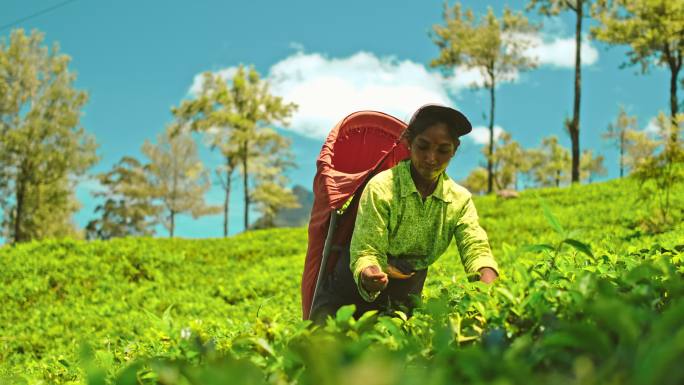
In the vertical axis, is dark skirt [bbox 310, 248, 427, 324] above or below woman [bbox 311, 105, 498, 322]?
below

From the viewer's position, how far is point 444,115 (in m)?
2.99

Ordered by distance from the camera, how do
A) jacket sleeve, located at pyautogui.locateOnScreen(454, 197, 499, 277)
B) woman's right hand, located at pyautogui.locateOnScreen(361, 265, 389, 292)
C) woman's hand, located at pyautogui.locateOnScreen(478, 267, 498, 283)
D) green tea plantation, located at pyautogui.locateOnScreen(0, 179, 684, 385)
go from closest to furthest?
green tea plantation, located at pyautogui.locateOnScreen(0, 179, 684, 385) < woman's right hand, located at pyautogui.locateOnScreen(361, 265, 389, 292) < woman's hand, located at pyautogui.locateOnScreen(478, 267, 498, 283) < jacket sleeve, located at pyautogui.locateOnScreen(454, 197, 499, 277)

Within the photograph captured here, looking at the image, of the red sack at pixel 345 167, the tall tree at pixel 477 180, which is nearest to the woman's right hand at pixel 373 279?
the red sack at pixel 345 167

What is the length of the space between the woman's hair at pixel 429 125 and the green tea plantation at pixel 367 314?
711mm

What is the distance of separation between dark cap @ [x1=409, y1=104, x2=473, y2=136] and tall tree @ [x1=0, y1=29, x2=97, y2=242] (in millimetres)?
26874

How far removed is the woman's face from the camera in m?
2.96

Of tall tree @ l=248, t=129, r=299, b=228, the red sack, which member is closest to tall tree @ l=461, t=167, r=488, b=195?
tall tree @ l=248, t=129, r=299, b=228

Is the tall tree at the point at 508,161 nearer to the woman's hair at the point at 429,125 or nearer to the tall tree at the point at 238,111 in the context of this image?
the tall tree at the point at 238,111

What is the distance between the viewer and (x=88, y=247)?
42.8 feet

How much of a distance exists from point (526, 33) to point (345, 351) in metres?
33.3

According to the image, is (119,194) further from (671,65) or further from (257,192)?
(671,65)

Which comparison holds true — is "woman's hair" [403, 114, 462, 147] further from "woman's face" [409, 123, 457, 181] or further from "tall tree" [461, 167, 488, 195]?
"tall tree" [461, 167, 488, 195]

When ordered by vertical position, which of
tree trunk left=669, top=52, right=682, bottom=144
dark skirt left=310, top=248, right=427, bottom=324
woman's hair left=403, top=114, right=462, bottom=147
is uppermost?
tree trunk left=669, top=52, right=682, bottom=144

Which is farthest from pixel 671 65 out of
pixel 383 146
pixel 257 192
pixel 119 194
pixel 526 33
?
pixel 119 194
